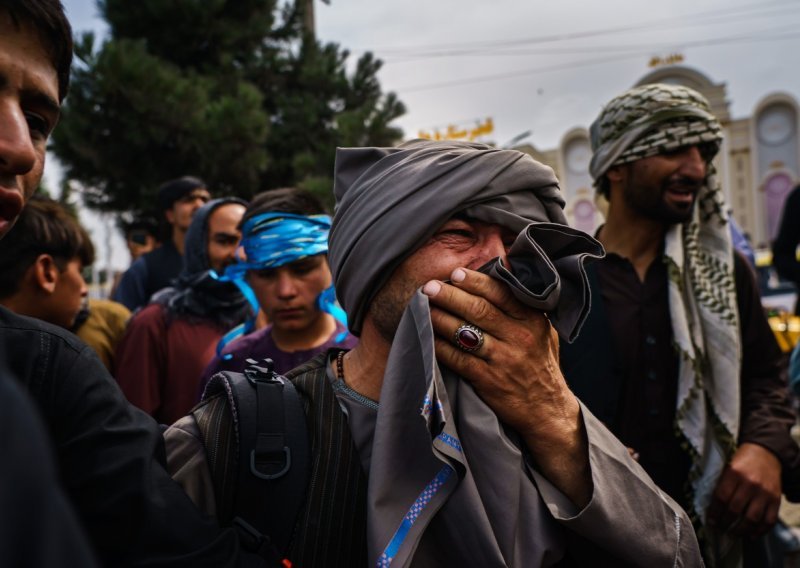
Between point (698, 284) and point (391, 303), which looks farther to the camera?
point (698, 284)

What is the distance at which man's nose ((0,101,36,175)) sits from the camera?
0.99 m

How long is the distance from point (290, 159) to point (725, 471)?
39.3 feet

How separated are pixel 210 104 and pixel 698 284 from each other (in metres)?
9.98

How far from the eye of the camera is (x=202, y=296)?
11.8 ft

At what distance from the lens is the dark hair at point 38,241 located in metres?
2.64

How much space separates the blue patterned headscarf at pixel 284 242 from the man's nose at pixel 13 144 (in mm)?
1915

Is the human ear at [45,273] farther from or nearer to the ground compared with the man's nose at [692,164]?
nearer to the ground

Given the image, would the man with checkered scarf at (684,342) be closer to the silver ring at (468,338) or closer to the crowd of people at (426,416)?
the crowd of people at (426,416)

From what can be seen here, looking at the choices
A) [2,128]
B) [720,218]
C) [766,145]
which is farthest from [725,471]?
[766,145]

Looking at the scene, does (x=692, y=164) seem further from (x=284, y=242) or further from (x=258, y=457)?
(x=258, y=457)

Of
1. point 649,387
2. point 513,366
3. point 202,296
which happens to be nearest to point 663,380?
point 649,387

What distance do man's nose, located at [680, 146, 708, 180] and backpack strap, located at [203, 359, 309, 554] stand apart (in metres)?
1.97

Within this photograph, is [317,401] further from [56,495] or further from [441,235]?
[56,495]

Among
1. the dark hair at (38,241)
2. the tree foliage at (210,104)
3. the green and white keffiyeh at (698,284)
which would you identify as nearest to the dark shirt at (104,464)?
the dark hair at (38,241)
